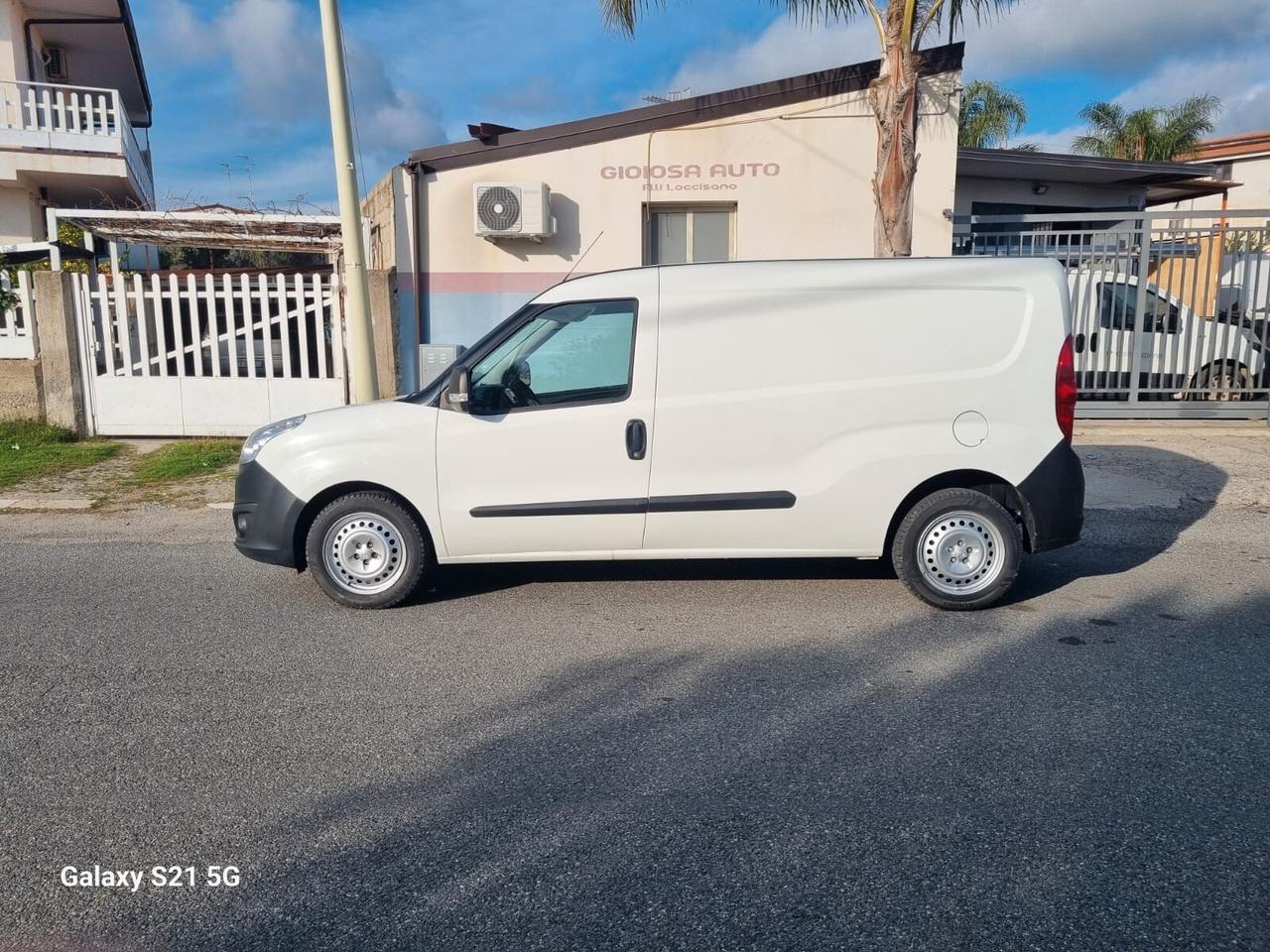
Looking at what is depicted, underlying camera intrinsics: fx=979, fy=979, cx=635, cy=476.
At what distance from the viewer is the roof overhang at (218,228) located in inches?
440

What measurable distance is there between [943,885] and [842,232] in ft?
31.6

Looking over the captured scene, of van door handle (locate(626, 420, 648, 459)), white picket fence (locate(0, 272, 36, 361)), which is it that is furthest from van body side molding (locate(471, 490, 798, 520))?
white picket fence (locate(0, 272, 36, 361))

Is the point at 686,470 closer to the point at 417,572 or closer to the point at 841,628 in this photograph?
the point at 841,628

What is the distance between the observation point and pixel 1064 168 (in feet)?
46.3

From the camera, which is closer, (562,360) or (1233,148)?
(562,360)

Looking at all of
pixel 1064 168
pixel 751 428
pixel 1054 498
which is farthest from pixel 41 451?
pixel 1064 168

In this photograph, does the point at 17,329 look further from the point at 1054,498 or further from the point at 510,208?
the point at 1054,498

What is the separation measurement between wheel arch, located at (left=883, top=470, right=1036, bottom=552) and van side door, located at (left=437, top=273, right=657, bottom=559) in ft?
5.02

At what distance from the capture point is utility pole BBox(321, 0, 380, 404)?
845 cm

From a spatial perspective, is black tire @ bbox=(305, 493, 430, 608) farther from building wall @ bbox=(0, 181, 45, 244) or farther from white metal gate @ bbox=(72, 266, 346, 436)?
building wall @ bbox=(0, 181, 45, 244)

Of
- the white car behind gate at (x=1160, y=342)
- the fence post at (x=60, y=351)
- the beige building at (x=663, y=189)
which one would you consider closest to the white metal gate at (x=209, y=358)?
the fence post at (x=60, y=351)

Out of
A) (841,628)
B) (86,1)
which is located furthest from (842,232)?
(86,1)

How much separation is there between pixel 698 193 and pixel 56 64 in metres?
19.0

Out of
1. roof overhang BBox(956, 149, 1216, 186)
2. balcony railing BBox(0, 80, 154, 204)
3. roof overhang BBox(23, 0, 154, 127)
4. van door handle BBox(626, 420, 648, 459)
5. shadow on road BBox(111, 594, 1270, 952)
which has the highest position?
roof overhang BBox(23, 0, 154, 127)
